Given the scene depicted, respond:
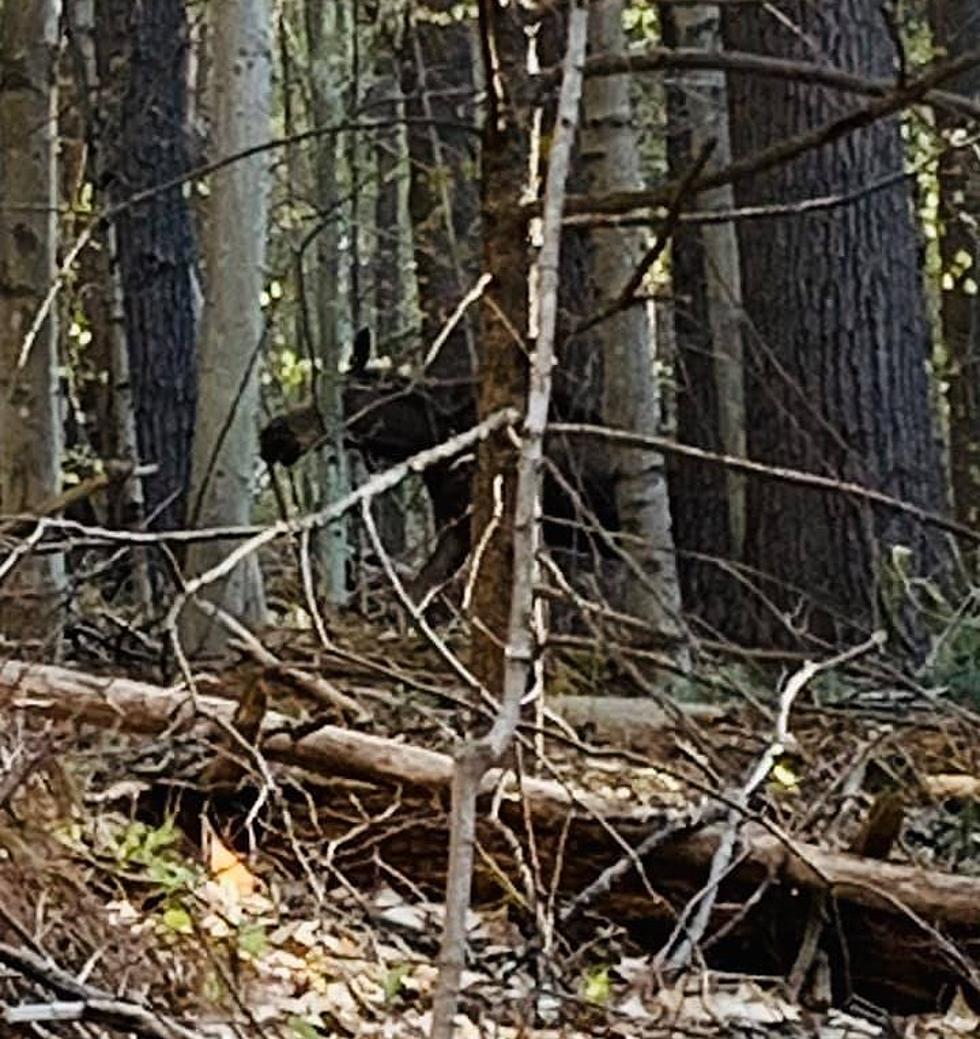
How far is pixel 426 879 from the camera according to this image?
17.3ft

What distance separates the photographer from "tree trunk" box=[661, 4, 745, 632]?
10.1m

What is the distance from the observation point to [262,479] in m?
Result: 14.9

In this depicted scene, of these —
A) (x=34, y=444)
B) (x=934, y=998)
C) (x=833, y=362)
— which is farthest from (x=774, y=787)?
(x=833, y=362)

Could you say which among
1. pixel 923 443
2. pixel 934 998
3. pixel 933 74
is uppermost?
pixel 933 74

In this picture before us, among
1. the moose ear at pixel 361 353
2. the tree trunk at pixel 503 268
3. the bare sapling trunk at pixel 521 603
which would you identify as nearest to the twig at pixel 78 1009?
the bare sapling trunk at pixel 521 603

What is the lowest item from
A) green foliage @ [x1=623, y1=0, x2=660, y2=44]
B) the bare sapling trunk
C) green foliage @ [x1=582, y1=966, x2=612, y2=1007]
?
green foliage @ [x1=582, y1=966, x2=612, y2=1007]

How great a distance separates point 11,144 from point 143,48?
5.52 metres

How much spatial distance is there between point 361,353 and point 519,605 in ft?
23.3

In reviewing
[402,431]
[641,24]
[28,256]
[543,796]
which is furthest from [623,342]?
[641,24]

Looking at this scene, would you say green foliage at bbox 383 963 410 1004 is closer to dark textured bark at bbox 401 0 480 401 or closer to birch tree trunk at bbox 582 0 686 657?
birch tree trunk at bbox 582 0 686 657

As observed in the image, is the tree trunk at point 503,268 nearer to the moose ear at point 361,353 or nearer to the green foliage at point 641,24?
the moose ear at point 361,353

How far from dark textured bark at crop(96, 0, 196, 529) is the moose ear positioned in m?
2.26

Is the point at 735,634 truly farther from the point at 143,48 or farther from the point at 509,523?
the point at 143,48

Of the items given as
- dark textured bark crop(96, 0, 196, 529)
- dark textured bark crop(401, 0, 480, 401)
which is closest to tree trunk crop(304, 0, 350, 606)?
dark textured bark crop(401, 0, 480, 401)
